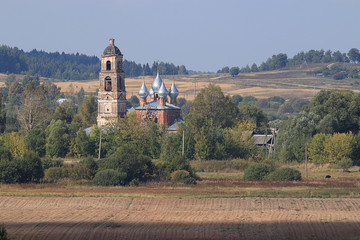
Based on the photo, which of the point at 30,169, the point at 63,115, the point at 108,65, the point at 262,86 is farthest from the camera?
the point at 262,86

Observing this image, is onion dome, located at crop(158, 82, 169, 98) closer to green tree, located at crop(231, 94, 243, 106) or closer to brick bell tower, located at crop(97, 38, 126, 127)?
brick bell tower, located at crop(97, 38, 126, 127)

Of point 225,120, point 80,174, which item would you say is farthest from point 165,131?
point 80,174

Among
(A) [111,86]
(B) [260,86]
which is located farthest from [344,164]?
(B) [260,86]

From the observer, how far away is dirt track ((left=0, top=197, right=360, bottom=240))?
30953 mm

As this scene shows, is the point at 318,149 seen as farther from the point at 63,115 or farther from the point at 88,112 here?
the point at 88,112

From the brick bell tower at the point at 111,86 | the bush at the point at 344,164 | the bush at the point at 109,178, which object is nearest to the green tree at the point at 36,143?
the brick bell tower at the point at 111,86

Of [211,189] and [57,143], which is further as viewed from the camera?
[57,143]

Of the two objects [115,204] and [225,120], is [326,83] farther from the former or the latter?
[115,204]

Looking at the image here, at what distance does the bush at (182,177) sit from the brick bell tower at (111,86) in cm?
2831

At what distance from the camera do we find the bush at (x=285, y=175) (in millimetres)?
51844

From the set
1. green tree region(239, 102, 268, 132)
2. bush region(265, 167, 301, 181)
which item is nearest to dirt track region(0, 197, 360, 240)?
bush region(265, 167, 301, 181)

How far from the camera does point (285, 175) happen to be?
5197 cm

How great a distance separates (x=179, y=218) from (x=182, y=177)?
15923 millimetres

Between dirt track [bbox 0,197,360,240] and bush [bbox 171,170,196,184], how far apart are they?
8.56 m
